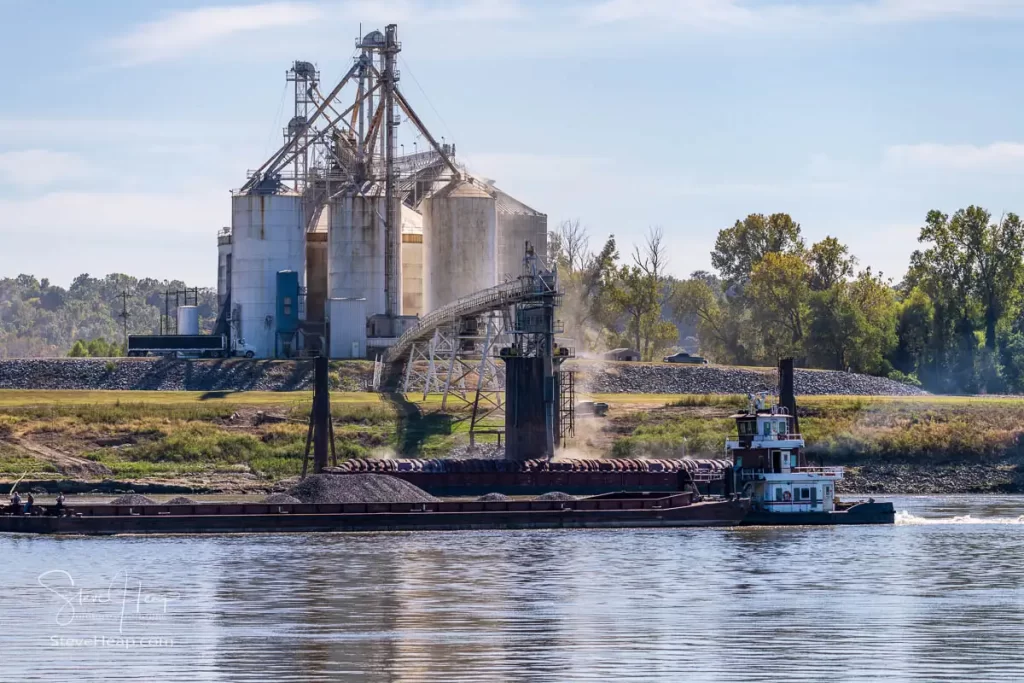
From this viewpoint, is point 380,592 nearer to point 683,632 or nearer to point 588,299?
point 683,632

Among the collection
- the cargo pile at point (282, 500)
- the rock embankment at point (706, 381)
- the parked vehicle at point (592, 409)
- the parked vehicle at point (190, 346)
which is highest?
the parked vehicle at point (190, 346)

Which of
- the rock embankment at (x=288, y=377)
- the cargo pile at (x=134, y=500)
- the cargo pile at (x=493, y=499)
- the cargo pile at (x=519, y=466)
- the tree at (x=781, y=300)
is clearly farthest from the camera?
the tree at (x=781, y=300)

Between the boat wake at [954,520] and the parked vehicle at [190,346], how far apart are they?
213ft

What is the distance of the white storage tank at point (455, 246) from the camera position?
137 meters

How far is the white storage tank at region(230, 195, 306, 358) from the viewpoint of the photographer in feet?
434

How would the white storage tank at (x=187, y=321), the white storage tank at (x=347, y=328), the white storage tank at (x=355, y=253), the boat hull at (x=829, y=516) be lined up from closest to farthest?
the boat hull at (x=829, y=516), the white storage tank at (x=347, y=328), the white storage tank at (x=355, y=253), the white storage tank at (x=187, y=321)

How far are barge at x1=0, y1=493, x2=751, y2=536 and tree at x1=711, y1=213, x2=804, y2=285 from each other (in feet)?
343

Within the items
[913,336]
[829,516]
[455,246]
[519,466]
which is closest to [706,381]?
[455,246]

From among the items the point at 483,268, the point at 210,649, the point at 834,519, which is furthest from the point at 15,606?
the point at 483,268

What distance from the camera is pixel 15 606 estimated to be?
163 ft

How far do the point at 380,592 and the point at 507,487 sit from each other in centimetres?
3575

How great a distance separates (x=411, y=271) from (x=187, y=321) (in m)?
24.8

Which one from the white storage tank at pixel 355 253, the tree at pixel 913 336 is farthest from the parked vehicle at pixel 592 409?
the tree at pixel 913 336

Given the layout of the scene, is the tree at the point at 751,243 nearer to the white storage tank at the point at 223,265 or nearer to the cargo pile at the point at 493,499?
the white storage tank at the point at 223,265
